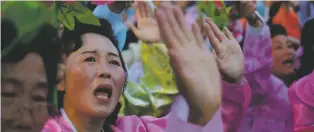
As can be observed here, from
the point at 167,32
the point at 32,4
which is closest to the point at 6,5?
the point at 32,4

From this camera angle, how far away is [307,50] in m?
2.12

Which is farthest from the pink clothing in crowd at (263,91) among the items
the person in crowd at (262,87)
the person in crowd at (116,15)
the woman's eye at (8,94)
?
the woman's eye at (8,94)

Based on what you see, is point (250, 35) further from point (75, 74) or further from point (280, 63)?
point (75, 74)

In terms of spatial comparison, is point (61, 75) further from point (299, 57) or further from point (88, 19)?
point (299, 57)

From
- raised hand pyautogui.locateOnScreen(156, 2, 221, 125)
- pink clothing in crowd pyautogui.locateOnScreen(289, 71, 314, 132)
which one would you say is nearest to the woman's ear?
raised hand pyautogui.locateOnScreen(156, 2, 221, 125)

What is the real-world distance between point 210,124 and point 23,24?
51cm

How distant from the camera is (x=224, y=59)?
1824mm

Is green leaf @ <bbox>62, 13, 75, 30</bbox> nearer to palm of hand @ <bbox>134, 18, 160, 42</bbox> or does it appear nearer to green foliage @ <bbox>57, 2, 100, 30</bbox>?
green foliage @ <bbox>57, 2, 100, 30</bbox>

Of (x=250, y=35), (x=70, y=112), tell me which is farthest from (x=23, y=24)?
(x=250, y=35)

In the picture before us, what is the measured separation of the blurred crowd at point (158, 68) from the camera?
1658mm

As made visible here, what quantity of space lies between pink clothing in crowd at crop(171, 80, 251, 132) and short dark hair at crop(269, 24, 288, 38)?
38 cm

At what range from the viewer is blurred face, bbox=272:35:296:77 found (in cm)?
220

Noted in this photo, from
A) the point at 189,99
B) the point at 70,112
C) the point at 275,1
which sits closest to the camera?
the point at 189,99

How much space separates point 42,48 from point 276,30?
879 mm
